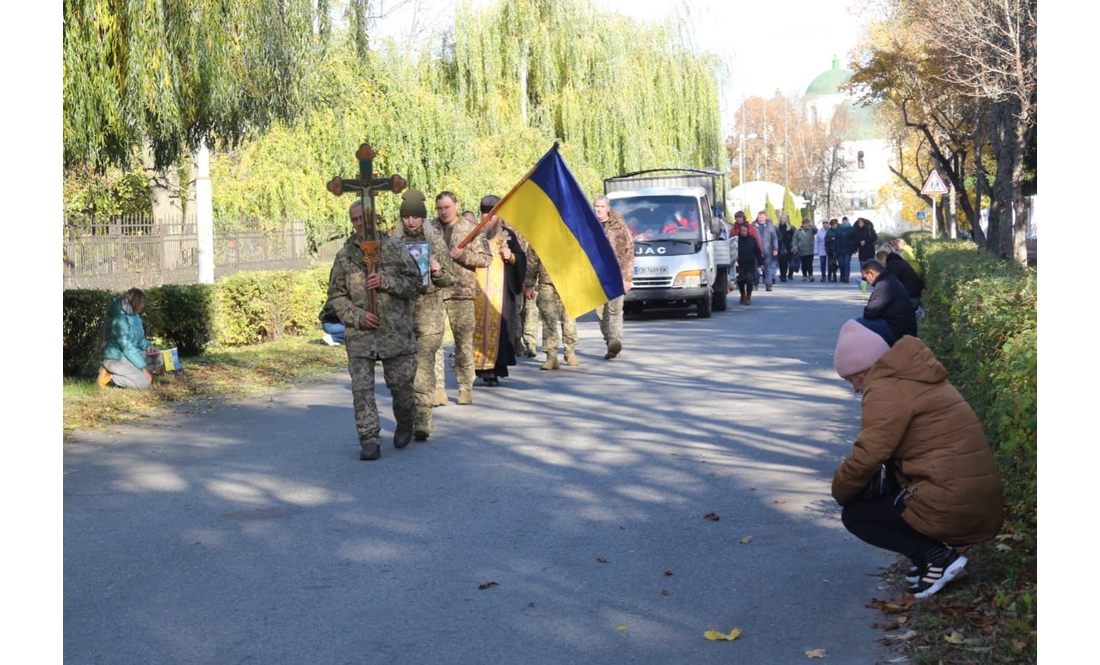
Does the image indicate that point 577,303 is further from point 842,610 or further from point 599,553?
point 842,610

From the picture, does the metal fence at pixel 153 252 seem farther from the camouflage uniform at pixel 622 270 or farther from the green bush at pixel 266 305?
the camouflage uniform at pixel 622 270

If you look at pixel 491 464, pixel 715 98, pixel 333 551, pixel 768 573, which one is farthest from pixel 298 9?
pixel 715 98

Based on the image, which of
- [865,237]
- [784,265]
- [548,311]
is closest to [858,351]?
[548,311]

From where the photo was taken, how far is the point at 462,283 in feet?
42.2

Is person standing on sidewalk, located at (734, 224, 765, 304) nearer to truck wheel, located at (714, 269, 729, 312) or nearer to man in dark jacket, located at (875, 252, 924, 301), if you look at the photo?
truck wheel, located at (714, 269, 729, 312)

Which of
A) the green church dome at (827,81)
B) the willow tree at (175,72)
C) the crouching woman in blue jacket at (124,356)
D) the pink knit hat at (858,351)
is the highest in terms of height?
the green church dome at (827,81)

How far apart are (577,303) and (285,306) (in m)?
9.92

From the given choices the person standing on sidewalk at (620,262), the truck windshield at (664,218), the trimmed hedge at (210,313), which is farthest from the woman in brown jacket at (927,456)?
the truck windshield at (664,218)

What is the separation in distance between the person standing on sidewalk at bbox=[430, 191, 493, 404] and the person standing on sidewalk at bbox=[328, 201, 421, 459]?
2.13m

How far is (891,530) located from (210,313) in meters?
13.3

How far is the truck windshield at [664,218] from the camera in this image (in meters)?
24.3

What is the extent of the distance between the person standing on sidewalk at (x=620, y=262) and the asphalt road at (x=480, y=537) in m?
3.47

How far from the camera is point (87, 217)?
31.8 metres

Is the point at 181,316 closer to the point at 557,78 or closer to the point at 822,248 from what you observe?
the point at 557,78
